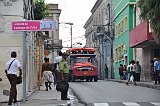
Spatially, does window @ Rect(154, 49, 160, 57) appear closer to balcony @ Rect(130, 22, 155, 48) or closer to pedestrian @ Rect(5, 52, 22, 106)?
balcony @ Rect(130, 22, 155, 48)

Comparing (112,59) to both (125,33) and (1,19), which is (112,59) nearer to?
(125,33)

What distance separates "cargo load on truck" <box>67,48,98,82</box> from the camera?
41719 millimetres

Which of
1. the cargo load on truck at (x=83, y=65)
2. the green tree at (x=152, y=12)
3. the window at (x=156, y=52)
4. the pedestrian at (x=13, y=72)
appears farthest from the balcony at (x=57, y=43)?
the pedestrian at (x=13, y=72)

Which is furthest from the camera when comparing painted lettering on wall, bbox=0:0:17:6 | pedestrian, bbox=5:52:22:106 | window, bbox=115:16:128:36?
window, bbox=115:16:128:36

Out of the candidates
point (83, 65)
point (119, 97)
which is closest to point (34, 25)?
point (119, 97)

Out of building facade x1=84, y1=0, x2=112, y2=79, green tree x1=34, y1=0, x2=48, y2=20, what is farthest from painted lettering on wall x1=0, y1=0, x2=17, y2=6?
building facade x1=84, y1=0, x2=112, y2=79

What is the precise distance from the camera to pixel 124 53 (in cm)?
5069

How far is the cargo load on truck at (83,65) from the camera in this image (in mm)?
41719

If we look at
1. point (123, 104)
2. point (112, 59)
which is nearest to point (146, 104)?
point (123, 104)

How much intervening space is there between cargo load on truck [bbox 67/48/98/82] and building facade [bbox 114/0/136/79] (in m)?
5.95

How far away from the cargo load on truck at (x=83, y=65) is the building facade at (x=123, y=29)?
595 cm

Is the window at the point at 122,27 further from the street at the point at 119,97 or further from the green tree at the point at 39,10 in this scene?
the street at the point at 119,97

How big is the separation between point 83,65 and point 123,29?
11.7 m

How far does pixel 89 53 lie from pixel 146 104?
26940 millimetres
